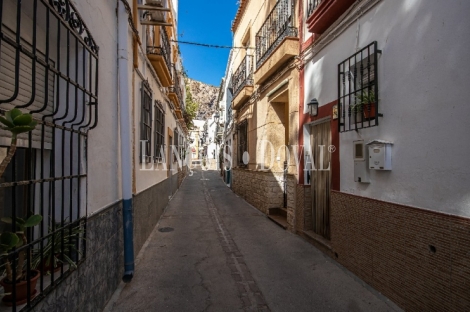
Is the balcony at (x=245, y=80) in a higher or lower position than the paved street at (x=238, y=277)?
higher

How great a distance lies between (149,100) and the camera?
618 cm

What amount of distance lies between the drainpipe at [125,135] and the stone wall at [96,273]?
0.42 ft

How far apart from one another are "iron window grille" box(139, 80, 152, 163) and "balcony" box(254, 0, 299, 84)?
3097 mm

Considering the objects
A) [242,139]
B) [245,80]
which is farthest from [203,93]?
[245,80]

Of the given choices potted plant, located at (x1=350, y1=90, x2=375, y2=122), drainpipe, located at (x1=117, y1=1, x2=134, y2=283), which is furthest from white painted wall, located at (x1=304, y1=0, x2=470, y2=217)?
drainpipe, located at (x1=117, y1=1, x2=134, y2=283)

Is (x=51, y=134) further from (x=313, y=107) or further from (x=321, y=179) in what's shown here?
(x=321, y=179)

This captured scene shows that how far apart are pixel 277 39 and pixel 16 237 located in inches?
276

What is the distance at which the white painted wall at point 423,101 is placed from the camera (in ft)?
8.32

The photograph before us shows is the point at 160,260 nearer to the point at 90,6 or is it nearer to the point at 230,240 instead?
the point at 230,240

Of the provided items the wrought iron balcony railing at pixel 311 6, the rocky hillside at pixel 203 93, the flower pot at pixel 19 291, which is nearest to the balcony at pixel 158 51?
the wrought iron balcony railing at pixel 311 6

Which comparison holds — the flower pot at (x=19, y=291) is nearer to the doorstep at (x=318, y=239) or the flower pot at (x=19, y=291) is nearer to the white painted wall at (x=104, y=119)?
the white painted wall at (x=104, y=119)

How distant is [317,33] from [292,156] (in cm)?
263

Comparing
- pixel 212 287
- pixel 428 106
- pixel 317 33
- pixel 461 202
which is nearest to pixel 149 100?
pixel 317 33

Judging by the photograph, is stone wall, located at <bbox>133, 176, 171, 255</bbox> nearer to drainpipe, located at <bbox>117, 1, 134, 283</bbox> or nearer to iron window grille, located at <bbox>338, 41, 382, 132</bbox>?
drainpipe, located at <bbox>117, 1, 134, 283</bbox>
